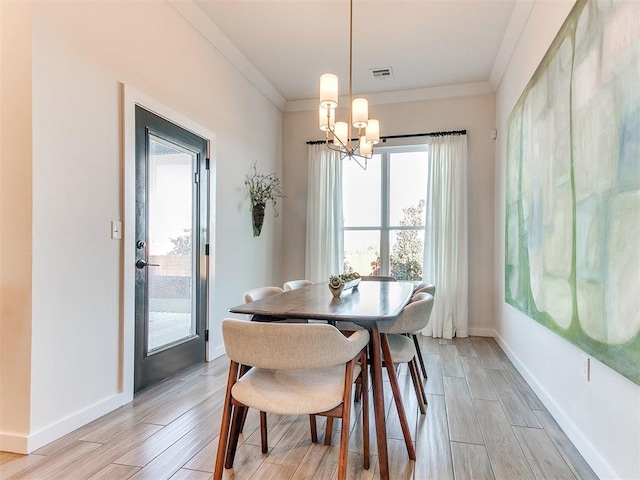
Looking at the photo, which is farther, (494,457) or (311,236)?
(311,236)

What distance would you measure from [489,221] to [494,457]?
10.4ft

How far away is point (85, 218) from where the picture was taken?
7.37 feet

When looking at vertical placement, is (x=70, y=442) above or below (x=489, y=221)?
below

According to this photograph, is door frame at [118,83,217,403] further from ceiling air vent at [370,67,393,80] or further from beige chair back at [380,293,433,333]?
ceiling air vent at [370,67,393,80]

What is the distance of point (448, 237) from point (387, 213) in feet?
2.76

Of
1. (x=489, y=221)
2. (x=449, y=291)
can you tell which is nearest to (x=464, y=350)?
(x=449, y=291)

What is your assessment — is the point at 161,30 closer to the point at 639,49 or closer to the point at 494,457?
the point at 639,49

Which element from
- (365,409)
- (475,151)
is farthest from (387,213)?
(365,409)

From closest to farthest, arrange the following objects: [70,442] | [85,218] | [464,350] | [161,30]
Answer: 1. [70,442]
2. [85,218]
3. [161,30]
4. [464,350]

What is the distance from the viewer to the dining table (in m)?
1.65

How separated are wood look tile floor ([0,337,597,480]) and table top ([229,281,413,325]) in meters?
0.71

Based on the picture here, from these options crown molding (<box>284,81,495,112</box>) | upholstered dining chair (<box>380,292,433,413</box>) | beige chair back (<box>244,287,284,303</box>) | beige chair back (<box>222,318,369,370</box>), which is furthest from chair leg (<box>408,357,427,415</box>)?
crown molding (<box>284,81,495,112</box>)

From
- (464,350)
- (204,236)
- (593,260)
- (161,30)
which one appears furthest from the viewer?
(464,350)

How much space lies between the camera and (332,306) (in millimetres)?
1889
